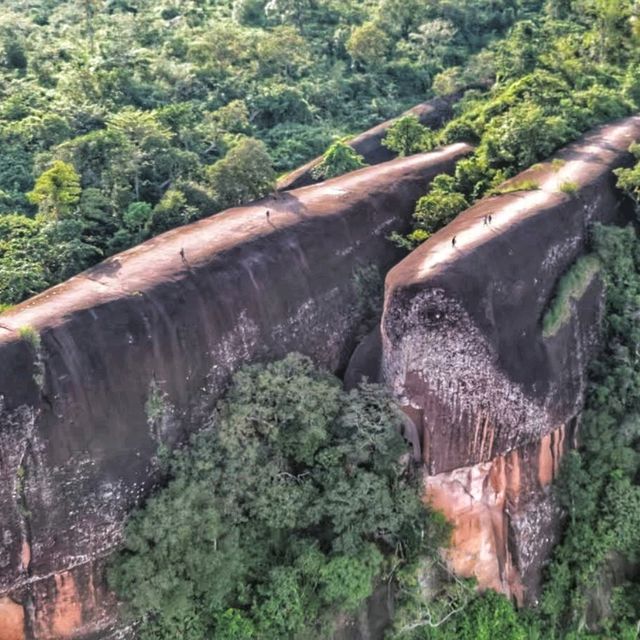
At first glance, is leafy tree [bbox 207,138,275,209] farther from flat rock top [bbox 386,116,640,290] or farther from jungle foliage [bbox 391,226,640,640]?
jungle foliage [bbox 391,226,640,640]

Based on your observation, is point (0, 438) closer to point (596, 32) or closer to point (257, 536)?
point (257, 536)

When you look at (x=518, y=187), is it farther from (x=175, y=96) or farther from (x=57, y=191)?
(x=175, y=96)

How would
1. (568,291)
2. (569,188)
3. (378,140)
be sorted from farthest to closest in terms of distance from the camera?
(378,140)
(569,188)
(568,291)

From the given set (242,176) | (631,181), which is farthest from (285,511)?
(631,181)

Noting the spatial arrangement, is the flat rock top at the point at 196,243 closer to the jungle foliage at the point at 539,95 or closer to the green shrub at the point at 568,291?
the jungle foliage at the point at 539,95

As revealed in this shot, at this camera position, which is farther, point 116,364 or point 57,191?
point 57,191

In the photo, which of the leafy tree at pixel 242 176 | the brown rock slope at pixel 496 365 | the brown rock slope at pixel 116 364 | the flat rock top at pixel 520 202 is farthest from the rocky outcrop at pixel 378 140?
the brown rock slope at pixel 496 365
